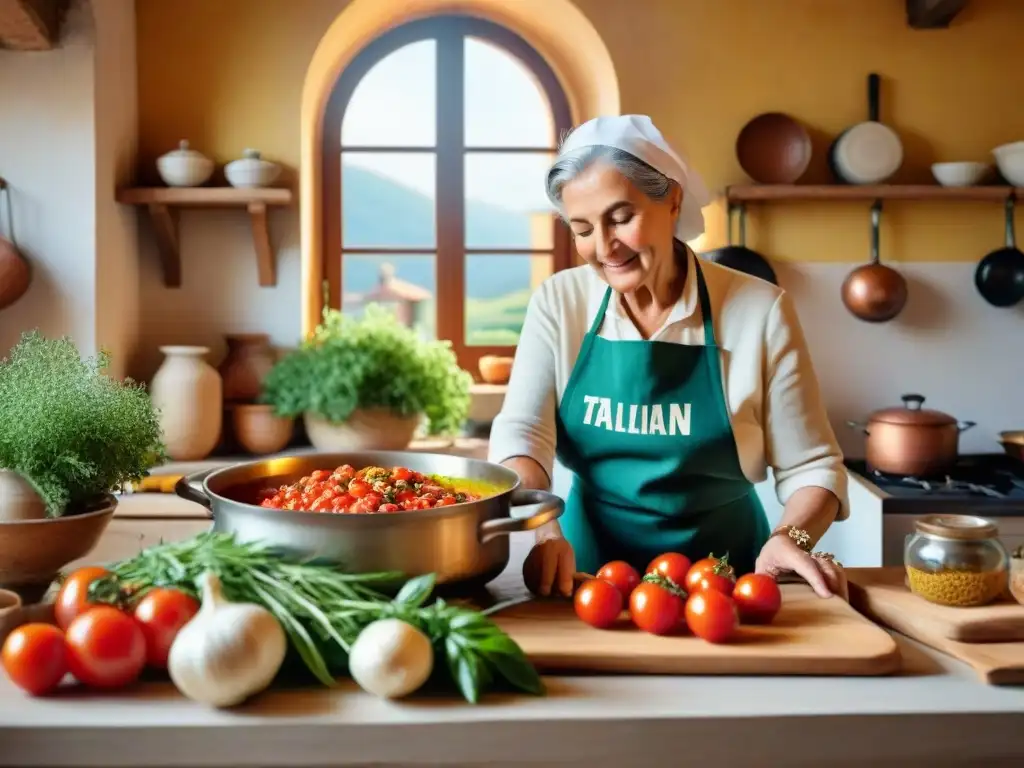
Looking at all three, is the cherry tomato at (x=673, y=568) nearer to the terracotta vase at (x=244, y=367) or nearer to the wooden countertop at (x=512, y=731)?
the wooden countertop at (x=512, y=731)

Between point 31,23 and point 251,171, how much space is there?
2.54 feet

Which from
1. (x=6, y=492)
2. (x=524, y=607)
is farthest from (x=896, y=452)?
(x=6, y=492)

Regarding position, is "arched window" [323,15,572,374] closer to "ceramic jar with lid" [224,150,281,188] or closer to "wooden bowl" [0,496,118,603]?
"ceramic jar with lid" [224,150,281,188]

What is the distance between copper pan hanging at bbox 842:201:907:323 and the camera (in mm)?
3619

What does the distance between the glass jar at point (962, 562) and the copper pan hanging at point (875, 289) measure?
7.90ft

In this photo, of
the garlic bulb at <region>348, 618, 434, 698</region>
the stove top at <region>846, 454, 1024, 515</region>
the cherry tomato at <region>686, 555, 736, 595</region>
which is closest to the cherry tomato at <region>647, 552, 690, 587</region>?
the cherry tomato at <region>686, 555, 736, 595</region>

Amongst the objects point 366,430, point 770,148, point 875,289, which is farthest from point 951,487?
point 366,430

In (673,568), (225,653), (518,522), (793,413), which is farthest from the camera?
(793,413)

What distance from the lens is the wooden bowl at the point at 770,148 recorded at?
11.9 ft

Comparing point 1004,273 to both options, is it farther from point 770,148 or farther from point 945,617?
point 945,617

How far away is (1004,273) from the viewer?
3.66m

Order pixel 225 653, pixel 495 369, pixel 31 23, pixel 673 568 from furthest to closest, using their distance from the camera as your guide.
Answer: pixel 495 369, pixel 31 23, pixel 673 568, pixel 225 653

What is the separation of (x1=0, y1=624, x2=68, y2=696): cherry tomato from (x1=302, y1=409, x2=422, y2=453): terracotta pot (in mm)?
2262

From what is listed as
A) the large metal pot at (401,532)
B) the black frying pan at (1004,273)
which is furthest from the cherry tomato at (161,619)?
the black frying pan at (1004,273)
